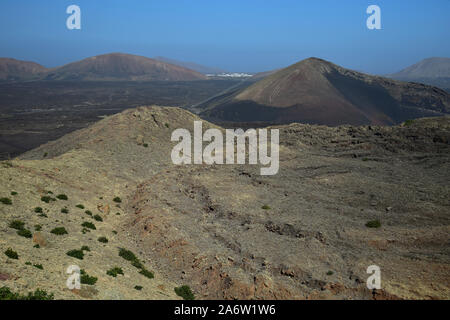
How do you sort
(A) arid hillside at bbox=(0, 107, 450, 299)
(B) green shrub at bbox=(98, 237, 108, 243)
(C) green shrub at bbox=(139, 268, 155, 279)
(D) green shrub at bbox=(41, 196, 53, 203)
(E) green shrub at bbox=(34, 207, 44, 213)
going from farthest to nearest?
(D) green shrub at bbox=(41, 196, 53, 203) < (E) green shrub at bbox=(34, 207, 44, 213) < (B) green shrub at bbox=(98, 237, 108, 243) < (C) green shrub at bbox=(139, 268, 155, 279) < (A) arid hillside at bbox=(0, 107, 450, 299)

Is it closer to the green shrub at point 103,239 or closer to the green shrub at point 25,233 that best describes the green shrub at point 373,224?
the green shrub at point 103,239

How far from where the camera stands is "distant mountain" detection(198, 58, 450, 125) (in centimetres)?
7488

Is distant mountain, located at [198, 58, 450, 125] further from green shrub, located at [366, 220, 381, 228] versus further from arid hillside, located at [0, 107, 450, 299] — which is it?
green shrub, located at [366, 220, 381, 228]

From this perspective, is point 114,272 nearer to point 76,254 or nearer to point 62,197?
point 76,254

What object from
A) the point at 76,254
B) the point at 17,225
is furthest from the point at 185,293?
the point at 17,225

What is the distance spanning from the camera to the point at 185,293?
1220cm

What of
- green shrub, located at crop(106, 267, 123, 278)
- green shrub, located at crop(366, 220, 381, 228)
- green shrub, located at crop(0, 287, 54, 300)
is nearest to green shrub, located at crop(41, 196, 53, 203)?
green shrub, located at crop(106, 267, 123, 278)

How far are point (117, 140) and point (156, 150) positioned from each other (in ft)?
11.0

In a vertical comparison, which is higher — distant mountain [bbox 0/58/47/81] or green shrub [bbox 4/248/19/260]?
distant mountain [bbox 0/58/47/81]

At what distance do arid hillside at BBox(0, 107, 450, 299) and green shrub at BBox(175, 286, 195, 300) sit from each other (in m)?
0.34

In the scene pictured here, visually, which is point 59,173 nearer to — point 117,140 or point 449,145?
point 117,140

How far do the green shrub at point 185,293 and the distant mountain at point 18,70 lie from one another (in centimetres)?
19434

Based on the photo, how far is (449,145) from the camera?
27.4m

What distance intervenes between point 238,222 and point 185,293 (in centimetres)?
576
